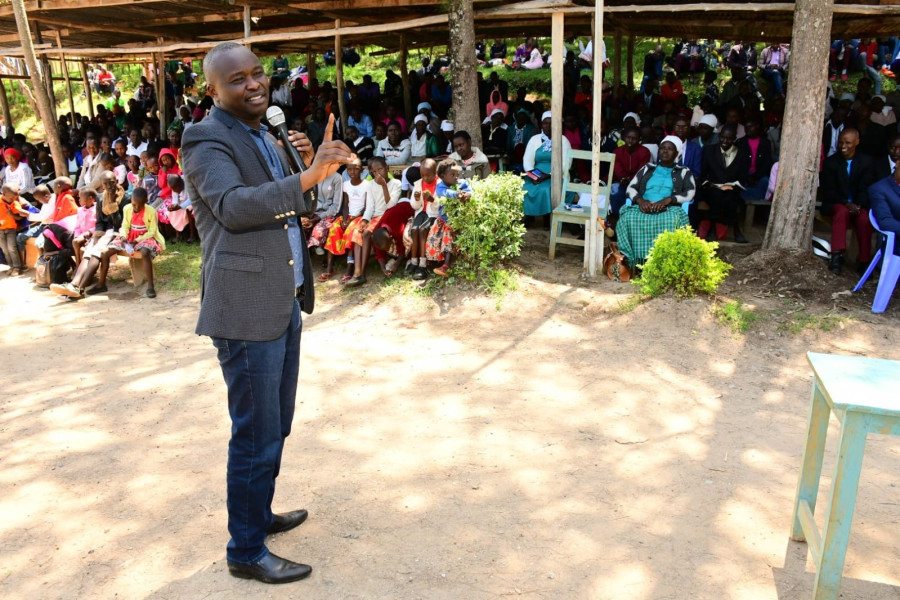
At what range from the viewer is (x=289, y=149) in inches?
90.0

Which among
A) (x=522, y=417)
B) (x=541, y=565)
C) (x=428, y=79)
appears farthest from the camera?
(x=428, y=79)

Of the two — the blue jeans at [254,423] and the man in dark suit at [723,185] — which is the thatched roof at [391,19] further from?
the blue jeans at [254,423]

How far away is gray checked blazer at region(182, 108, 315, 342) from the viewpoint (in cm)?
212

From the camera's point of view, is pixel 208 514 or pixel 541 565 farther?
pixel 208 514

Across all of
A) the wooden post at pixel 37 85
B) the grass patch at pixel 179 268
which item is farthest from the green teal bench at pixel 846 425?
the wooden post at pixel 37 85

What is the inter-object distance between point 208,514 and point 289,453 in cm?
59

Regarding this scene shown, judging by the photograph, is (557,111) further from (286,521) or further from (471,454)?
(286,521)

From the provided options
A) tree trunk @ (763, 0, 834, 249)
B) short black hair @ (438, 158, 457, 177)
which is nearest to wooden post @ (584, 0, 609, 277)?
short black hair @ (438, 158, 457, 177)

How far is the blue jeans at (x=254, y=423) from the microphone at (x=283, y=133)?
0.48 meters

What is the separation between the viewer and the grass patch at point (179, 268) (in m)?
6.91

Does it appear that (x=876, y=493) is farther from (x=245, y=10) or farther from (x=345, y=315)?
(x=245, y=10)

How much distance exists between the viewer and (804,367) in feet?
14.6

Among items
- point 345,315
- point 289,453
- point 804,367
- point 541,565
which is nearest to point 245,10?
point 345,315

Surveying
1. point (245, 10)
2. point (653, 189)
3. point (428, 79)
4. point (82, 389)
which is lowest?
point (82, 389)
